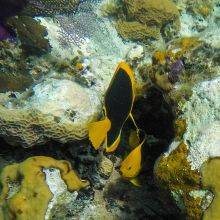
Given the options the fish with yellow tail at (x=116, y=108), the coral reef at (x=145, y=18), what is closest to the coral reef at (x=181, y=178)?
the fish with yellow tail at (x=116, y=108)

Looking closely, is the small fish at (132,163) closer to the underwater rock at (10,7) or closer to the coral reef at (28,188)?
the coral reef at (28,188)

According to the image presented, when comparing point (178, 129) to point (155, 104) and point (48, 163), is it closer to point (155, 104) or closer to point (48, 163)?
point (155, 104)

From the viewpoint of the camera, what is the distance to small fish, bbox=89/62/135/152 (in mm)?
2918

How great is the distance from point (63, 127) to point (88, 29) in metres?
1.92

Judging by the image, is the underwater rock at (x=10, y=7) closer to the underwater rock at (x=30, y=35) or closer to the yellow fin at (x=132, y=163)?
the underwater rock at (x=30, y=35)

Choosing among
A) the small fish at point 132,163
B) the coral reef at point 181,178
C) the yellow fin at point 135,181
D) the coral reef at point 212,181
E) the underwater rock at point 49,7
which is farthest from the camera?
the underwater rock at point 49,7

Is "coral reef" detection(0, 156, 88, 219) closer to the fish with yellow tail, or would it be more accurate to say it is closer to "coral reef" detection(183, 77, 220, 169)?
the fish with yellow tail

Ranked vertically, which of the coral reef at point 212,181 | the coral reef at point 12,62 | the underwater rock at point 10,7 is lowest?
the coral reef at point 12,62

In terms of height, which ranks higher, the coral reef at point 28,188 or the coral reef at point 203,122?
the coral reef at point 203,122

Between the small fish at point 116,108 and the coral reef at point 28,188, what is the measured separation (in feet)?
2.34

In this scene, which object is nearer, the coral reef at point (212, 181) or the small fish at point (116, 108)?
the coral reef at point (212, 181)

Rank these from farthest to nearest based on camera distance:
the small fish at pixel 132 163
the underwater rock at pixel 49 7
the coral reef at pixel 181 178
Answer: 1. the underwater rock at pixel 49 7
2. the small fish at pixel 132 163
3. the coral reef at pixel 181 178

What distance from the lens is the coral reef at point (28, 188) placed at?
3.25m

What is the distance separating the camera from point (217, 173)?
2.45 meters
